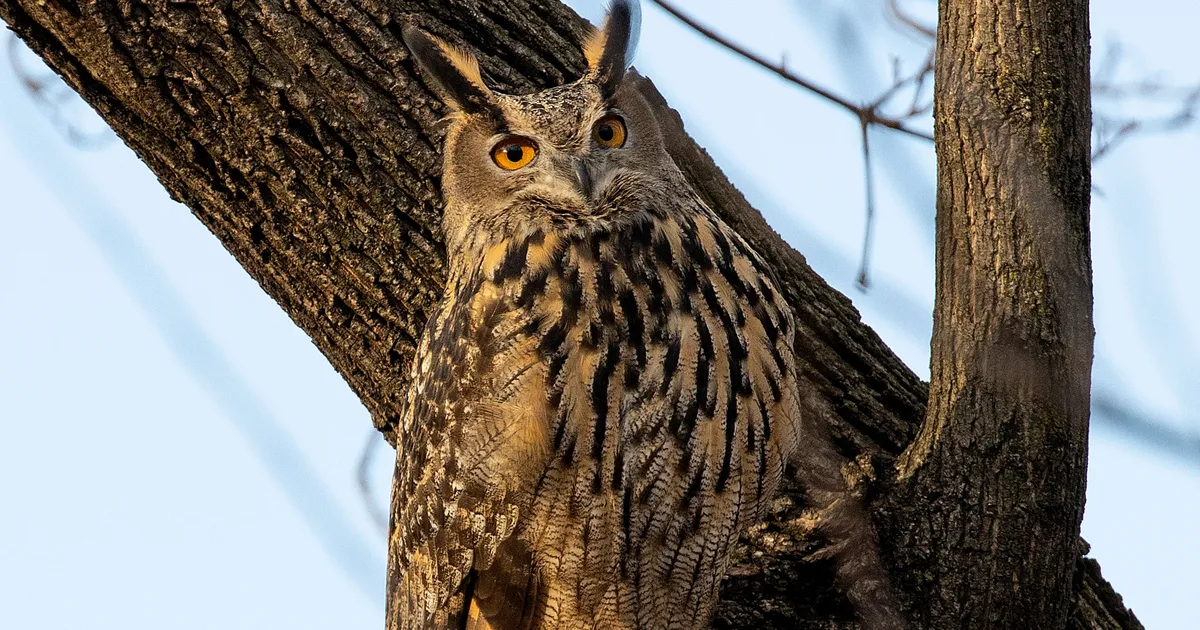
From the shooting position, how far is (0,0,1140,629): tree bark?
267 centimetres

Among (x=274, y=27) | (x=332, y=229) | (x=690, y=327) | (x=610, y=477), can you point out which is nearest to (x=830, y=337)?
(x=690, y=327)

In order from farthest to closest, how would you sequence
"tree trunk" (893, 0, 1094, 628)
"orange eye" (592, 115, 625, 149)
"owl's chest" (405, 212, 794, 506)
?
"orange eye" (592, 115, 625, 149)
"owl's chest" (405, 212, 794, 506)
"tree trunk" (893, 0, 1094, 628)

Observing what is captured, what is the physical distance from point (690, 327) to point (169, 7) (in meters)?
1.30

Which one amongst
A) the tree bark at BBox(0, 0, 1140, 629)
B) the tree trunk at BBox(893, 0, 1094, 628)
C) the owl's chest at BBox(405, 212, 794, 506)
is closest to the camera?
the tree trunk at BBox(893, 0, 1094, 628)

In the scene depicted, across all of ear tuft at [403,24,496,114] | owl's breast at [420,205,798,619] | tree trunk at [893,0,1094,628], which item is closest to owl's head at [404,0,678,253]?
ear tuft at [403,24,496,114]

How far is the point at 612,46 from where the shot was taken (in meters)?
2.91

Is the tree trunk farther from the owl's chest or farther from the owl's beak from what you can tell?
the owl's beak

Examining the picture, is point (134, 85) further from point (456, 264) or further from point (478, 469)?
point (478, 469)

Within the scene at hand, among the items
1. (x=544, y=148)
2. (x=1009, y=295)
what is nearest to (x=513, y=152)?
(x=544, y=148)

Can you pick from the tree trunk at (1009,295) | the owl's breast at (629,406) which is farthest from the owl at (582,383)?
the tree trunk at (1009,295)

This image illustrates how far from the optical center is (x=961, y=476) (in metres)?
2.38

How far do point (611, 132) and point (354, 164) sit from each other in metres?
0.58

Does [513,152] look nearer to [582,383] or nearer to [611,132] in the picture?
[611,132]

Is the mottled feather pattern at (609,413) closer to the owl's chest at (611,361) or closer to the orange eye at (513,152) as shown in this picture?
the owl's chest at (611,361)
